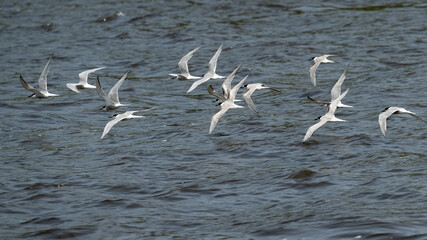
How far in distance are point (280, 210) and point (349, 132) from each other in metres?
5.55

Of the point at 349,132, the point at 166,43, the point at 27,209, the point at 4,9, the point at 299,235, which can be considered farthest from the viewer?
the point at 4,9

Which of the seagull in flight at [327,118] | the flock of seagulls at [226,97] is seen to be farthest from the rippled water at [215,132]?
the flock of seagulls at [226,97]

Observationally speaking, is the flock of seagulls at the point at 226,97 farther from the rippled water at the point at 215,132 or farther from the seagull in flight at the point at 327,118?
the rippled water at the point at 215,132

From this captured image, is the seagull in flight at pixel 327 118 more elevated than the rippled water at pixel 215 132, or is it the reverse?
the seagull in flight at pixel 327 118

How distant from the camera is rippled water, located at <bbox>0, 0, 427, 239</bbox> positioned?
15.4 m

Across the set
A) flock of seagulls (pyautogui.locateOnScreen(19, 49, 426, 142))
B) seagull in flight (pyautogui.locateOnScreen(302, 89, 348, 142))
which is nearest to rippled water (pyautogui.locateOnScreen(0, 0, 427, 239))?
seagull in flight (pyautogui.locateOnScreen(302, 89, 348, 142))

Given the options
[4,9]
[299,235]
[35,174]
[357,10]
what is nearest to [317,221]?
[299,235]

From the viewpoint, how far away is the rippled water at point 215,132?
15.4m

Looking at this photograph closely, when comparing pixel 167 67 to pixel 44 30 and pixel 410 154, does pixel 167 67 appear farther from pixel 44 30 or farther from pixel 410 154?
pixel 410 154

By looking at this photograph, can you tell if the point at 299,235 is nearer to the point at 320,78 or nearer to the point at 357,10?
the point at 320,78

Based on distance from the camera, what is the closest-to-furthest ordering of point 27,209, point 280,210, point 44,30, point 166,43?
1. point 280,210
2. point 27,209
3. point 166,43
4. point 44,30

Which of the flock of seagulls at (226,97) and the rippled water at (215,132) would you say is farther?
the flock of seagulls at (226,97)

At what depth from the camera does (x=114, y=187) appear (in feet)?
57.6

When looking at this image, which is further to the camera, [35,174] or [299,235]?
[35,174]
